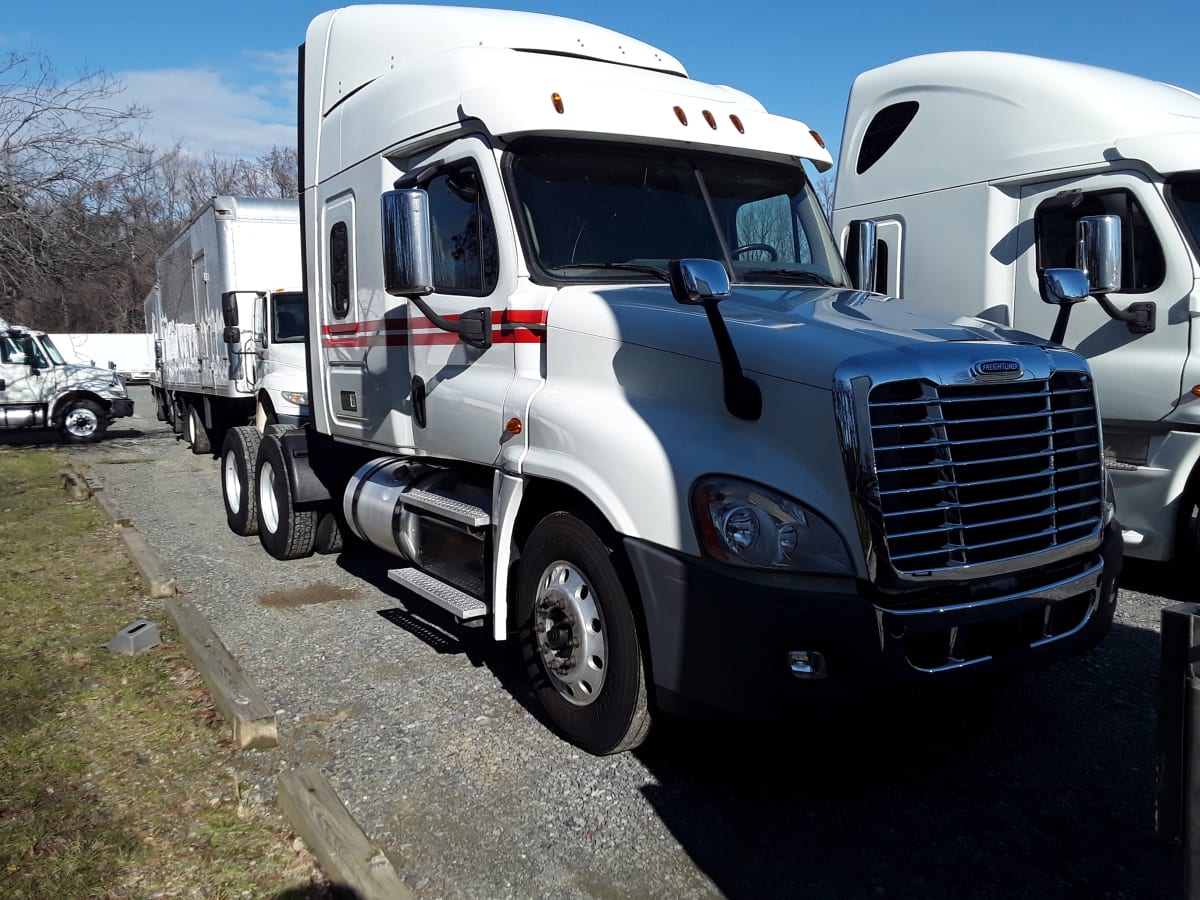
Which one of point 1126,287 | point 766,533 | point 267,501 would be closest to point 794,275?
point 766,533

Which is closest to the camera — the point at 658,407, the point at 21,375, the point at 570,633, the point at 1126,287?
the point at 658,407

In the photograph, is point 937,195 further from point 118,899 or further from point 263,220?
point 263,220

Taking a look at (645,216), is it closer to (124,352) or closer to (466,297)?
(466,297)

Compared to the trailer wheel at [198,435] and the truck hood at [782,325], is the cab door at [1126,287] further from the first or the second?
the trailer wheel at [198,435]

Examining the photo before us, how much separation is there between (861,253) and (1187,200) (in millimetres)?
2514

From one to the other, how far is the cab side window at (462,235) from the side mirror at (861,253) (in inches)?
78.8

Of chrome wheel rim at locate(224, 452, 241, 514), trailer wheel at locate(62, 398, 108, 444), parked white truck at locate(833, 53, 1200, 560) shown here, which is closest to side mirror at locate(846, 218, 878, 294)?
parked white truck at locate(833, 53, 1200, 560)

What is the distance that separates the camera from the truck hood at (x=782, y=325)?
11.1ft

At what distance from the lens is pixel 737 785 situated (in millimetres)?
3906

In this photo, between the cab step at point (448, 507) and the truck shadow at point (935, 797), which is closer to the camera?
the truck shadow at point (935, 797)

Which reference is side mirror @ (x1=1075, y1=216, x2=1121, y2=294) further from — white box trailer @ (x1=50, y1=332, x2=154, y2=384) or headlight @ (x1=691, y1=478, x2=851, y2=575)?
white box trailer @ (x1=50, y1=332, x2=154, y2=384)

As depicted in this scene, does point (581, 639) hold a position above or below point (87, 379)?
below

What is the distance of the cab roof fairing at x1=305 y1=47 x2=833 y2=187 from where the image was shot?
4.43 meters

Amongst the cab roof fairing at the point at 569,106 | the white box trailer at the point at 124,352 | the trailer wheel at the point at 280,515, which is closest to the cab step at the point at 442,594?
the cab roof fairing at the point at 569,106
